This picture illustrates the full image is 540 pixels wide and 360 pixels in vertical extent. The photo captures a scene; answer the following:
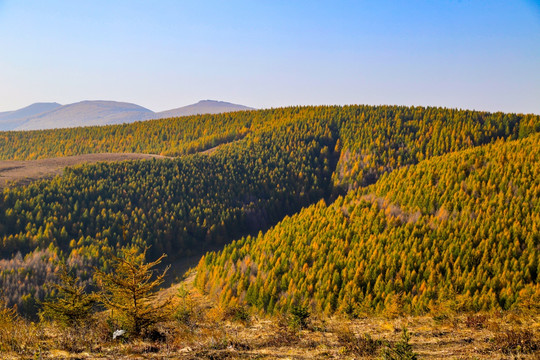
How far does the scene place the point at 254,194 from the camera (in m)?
→ 88.9

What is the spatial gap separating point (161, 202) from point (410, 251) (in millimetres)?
54302

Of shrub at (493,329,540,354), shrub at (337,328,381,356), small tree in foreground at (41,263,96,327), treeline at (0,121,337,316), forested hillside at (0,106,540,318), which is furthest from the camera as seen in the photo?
treeline at (0,121,337,316)

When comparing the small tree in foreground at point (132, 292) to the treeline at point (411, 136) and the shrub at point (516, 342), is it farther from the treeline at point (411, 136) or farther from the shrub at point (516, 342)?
the treeline at point (411, 136)

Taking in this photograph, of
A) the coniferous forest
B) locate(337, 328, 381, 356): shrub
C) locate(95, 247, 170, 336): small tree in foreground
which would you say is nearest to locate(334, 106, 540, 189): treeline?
the coniferous forest

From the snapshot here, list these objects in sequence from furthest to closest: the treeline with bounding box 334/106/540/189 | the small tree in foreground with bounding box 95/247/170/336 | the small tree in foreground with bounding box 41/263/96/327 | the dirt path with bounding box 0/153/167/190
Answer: the treeline with bounding box 334/106/540/189, the dirt path with bounding box 0/153/167/190, the small tree in foreground with bounding box 41/263/96/327, the small tree in foreground with bounding box 95/247/170/336

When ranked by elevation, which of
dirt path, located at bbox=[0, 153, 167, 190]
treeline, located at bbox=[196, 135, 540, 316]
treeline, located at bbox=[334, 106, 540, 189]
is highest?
treeline, located at bbox=[334, 106, 540, 189]

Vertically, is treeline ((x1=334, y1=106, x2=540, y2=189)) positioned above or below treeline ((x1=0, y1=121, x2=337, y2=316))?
above

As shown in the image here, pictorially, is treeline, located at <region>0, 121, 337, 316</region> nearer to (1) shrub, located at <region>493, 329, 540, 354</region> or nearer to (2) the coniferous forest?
(2) the coniferous forest

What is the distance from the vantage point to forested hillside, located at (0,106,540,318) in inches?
1810

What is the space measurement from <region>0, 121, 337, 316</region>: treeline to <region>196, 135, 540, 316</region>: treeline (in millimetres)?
18292

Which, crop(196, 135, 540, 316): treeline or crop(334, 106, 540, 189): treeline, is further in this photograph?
crop(334, 106, 540, 189): treeline

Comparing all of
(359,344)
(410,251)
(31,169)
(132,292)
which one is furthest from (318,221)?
(31,169)

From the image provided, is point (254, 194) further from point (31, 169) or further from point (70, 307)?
point (70, 307)

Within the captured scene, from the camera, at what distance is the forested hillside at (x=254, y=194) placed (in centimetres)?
4597
